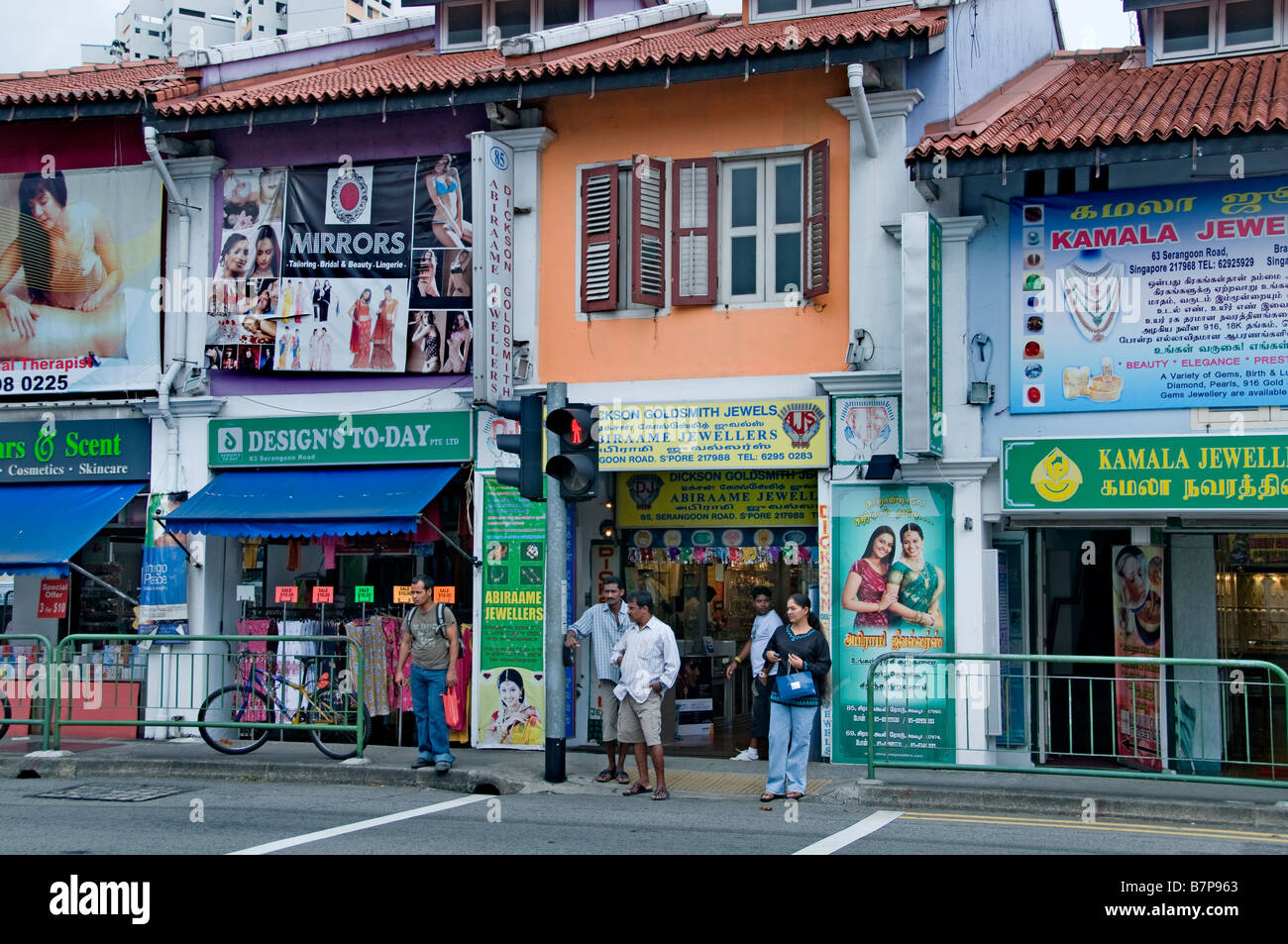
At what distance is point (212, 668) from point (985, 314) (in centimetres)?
883

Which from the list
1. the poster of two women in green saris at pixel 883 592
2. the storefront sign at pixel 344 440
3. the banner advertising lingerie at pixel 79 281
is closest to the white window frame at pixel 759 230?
the poster of two women in green saris at pixel 883 592

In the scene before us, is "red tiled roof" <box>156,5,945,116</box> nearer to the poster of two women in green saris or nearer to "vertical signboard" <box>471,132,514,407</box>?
"vertical signboard" <box>471,132,514,407</box>

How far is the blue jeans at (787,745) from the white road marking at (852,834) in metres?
0.76

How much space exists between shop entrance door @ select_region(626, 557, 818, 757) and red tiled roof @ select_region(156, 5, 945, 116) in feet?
18.3

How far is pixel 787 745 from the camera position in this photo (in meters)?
11.2

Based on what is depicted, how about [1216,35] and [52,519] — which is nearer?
[1216,35]

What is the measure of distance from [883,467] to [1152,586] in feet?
10.2

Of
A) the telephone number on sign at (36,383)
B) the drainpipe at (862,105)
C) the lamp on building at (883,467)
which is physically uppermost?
the drainpipe at (862,105)

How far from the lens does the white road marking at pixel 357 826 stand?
29.1ft

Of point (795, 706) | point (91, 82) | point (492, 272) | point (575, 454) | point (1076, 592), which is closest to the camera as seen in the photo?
point (795, 706)

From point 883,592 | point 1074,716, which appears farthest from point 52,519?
point 1074,716

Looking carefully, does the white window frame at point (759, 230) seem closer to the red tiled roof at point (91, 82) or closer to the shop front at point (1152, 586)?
the shop front at point (1152, 586)

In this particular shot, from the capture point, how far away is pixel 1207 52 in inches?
602

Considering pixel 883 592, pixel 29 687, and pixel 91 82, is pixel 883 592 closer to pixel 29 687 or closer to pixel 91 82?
pixel 29 687
